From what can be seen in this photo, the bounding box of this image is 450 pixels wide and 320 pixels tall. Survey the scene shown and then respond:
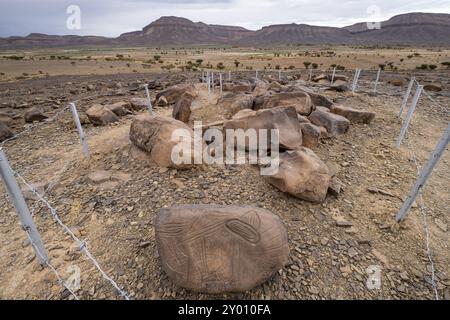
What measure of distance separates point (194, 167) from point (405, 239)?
12.4 feet

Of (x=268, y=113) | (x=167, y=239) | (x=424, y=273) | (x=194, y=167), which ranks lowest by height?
(x=424, y=273)

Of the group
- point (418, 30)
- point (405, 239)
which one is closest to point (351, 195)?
point (405, 239)

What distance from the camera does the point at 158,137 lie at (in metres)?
5.19

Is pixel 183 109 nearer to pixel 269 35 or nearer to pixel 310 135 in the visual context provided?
pixel 310 135

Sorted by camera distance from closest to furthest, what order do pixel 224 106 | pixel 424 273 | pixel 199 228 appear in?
pixel 199 228, pixel 424 273, pixel 224 106

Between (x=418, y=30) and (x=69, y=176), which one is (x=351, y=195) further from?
(x=418, y=30)

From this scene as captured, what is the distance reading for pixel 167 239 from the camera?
9.32ft

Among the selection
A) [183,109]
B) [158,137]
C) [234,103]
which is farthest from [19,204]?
[234,103]

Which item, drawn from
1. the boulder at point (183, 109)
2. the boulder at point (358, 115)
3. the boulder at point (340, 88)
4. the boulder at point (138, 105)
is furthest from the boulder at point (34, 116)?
the boulder at point (340, 88)

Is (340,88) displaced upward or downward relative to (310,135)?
downward

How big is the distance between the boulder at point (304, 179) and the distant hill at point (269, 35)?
13237 centimetres

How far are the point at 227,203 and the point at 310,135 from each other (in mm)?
3085

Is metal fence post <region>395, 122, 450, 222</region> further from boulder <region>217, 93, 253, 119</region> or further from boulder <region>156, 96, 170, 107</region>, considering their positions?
boulder <region>156, 96, 170, 107</region>

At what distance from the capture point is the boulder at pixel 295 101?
7559 millimetres
